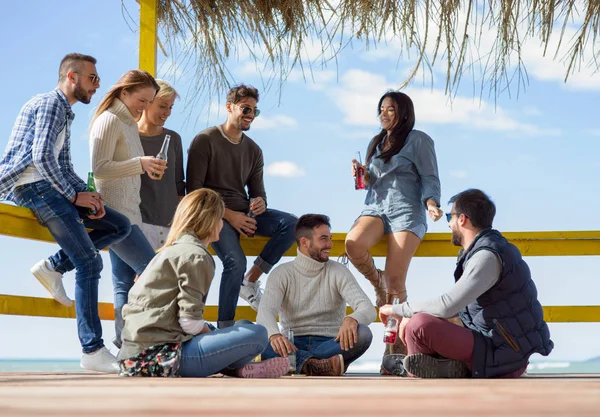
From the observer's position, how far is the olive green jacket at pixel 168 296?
3.47 meters

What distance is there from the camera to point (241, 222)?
5.17 meters

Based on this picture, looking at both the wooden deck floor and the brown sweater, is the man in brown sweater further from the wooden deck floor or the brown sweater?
the wooden deck floor

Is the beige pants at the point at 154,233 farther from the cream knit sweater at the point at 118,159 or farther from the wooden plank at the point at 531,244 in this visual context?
the wooden plank at the point at 531,244

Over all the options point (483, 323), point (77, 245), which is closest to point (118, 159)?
point (77, 245)

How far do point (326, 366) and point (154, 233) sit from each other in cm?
144

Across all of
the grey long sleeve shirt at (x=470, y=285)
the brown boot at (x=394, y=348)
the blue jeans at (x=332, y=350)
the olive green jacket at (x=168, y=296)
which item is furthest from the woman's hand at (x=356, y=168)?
the olive green jacket at (x=168, y=296)

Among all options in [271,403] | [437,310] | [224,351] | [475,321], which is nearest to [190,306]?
[224,351]

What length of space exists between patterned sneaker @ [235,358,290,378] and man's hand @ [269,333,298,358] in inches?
21.6

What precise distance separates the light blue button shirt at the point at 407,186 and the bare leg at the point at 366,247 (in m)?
0.08

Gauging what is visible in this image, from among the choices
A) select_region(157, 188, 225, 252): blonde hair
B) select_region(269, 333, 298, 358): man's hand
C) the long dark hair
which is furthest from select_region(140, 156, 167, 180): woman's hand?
the long dark hair

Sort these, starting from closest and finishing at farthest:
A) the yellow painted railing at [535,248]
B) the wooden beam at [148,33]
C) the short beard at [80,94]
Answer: the short beard at [80,94]
the yellow painted railing at [535,248]
the wooden beam at [148,33]

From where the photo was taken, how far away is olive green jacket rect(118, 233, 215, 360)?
3.47 m

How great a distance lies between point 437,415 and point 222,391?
0.79 m

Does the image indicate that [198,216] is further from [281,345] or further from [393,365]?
[393,365]
